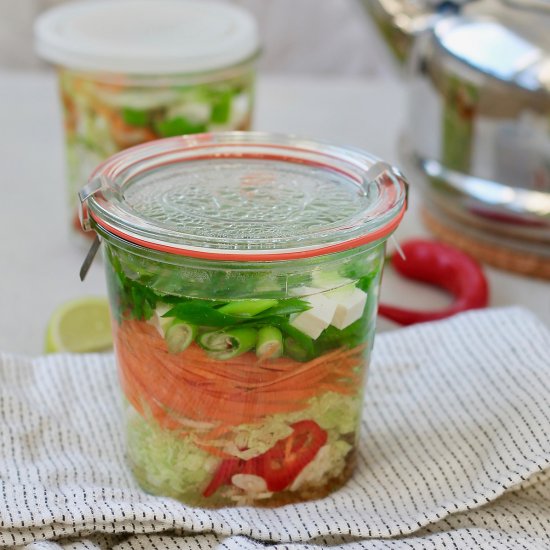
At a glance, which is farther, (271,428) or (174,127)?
(174,127)

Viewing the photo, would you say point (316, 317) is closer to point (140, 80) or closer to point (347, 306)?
point (347, 306)

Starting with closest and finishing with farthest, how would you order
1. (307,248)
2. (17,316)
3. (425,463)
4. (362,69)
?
(307,248)
(425,463)
(17,316)
(362,69)

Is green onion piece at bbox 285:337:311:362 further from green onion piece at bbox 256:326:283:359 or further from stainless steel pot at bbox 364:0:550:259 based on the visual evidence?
stainless steel pot at bbox 364:0:550:259

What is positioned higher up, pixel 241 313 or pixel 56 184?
pixel 241 313

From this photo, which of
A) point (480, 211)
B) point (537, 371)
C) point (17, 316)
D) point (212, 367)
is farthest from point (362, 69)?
point (212, 367)

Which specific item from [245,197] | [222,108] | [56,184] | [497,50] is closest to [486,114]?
[497,50]

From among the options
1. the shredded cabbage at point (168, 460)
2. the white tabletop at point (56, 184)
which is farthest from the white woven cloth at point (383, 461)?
the white tabletop at point (56, 184)

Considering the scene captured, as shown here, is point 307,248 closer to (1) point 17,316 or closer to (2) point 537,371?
(2) point 537,371
